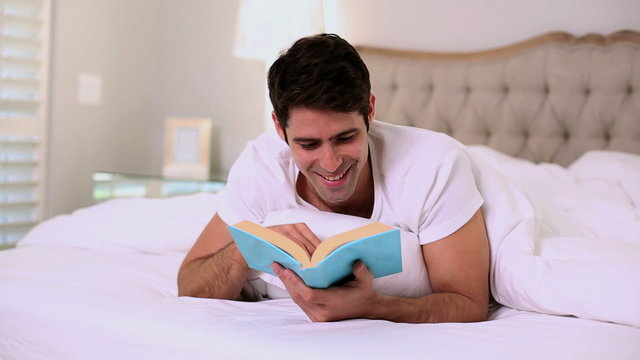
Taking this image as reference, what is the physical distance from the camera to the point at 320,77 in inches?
54.9

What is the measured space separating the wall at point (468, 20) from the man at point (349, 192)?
1.63 metres

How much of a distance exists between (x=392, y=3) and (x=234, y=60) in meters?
0.87

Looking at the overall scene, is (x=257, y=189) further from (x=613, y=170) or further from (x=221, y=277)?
(x=613, y=170)

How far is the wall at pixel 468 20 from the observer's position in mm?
2936

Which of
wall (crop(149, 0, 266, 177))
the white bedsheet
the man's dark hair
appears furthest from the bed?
wall (crop(149, 0, 266, 177))

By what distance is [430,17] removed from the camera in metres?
3.28

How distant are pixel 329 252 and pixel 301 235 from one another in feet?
0.56

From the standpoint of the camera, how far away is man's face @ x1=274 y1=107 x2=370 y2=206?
1424 millimetres

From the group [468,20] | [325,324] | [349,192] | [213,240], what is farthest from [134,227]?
[468,20]

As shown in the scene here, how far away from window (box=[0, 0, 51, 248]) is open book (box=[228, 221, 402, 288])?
2.16 meters

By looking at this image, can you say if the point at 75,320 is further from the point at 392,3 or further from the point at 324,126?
the point at 392,3

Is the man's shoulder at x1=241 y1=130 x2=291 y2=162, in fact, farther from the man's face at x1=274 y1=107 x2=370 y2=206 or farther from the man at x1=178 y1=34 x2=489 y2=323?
the man's face at x1=274 y1=107 x2=370 y2=206

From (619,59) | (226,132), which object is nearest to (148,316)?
(619,59)

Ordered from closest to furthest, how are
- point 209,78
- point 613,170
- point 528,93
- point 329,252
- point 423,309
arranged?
point 329,252 → point 423,309 → point 613,170 → point 528,93 → point 209,78
